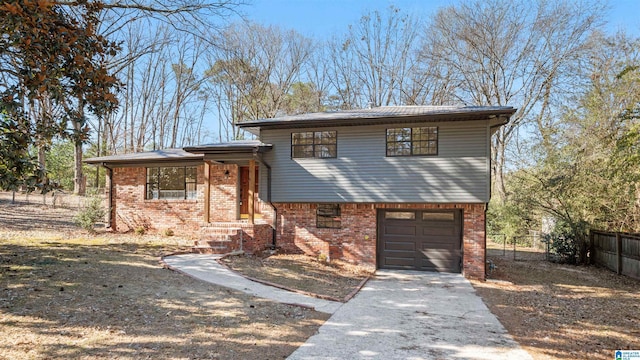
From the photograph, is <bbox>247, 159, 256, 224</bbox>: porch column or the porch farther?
<bbox>247, 159, 256, 224</bbox>: porch column

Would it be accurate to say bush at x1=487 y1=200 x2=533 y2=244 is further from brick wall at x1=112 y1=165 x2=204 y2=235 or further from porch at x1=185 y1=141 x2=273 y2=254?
brick wall at x1=112 y1=165 x2=204 y2=235

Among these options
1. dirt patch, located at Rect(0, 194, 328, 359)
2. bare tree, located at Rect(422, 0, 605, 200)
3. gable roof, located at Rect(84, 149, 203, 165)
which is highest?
bare tree, located at Rect(422, 0, 605, 200)

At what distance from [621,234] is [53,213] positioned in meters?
24.2

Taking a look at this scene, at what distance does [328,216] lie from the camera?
1200 centimetres

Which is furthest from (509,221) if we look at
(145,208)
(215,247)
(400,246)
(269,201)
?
(145,208)

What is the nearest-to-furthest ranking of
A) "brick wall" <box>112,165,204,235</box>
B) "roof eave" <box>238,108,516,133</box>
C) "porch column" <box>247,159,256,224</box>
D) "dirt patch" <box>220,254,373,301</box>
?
1. "dirt patch" <box>220,254,373,301</box>
2. "roof eave" <box>238,108,516,133</box>
3. "porch column" <box>247,159,256,224</box>
4. "brick wall" <box>112,165,204,235</box>

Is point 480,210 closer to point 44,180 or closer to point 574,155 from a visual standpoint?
point 574,155

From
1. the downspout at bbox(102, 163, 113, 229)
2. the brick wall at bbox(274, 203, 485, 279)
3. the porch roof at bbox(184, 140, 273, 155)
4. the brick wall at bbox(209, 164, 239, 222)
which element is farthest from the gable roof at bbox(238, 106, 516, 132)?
the downspout at bbox(102, 163, 113, 229)

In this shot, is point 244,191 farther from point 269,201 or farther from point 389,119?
point 389,119

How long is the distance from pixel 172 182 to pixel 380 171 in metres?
8.48

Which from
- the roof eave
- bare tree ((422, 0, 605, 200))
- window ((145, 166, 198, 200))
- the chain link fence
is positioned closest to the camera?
the roof eave

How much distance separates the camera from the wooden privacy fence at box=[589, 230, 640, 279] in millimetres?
10797

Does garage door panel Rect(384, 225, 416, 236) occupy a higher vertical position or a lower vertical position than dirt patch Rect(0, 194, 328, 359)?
higher

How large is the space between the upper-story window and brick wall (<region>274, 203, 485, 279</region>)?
5.51 ft
